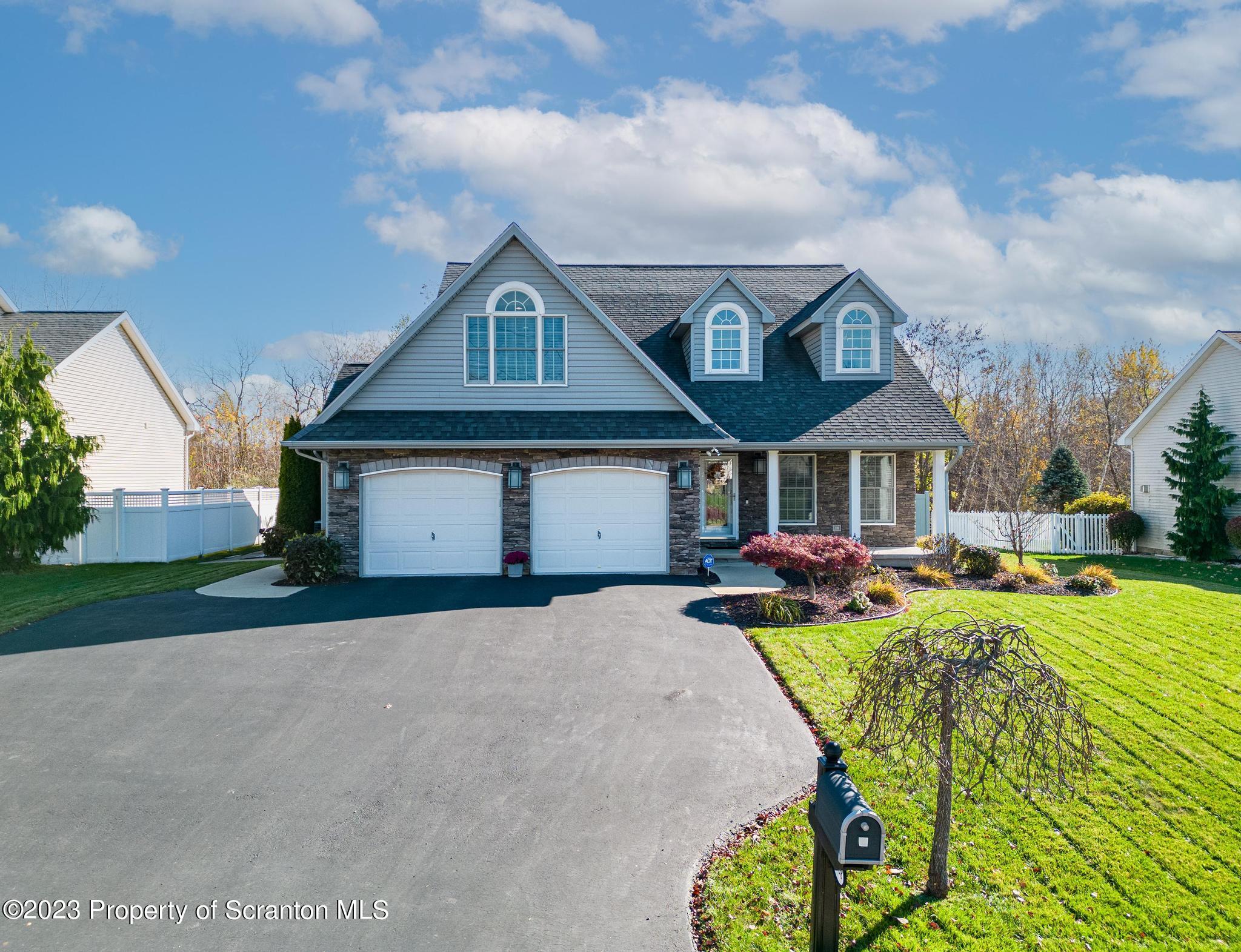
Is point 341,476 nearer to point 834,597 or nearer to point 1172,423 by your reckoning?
point 834,597

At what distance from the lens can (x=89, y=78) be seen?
1623 cm

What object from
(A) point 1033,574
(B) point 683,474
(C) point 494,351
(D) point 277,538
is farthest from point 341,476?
(A) point 1033,574

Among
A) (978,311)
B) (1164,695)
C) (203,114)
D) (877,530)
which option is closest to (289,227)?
(203,114)

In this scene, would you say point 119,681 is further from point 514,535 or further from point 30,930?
point 514,535

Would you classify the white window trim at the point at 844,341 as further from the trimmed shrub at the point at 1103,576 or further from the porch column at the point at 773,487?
the trimmed shrub at the point at 1103,576

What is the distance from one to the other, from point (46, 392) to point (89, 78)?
7508 millimetres

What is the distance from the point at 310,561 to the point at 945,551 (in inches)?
519

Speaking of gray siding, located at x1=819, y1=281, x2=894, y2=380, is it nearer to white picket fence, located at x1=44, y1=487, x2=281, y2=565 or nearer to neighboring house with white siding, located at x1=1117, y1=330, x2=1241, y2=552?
neighboring house with white siding, located at x1=1117, y1=330, x2=1241, y2=552

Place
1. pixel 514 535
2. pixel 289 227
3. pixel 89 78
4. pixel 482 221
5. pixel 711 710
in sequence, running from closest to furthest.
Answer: pixel 711 710 < pixel 514 535 < pixel 89 78 < pixel 289 227 < pixel 482 221

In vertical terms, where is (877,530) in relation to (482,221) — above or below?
below

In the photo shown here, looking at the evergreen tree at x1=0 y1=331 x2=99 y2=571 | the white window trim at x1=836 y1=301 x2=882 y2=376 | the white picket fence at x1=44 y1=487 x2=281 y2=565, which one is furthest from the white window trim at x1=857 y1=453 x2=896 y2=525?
the evergreen tree at x1=0 y1=331 x2=99 y2=571

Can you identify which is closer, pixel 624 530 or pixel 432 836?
pixel 432 836

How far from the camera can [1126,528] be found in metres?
20.7

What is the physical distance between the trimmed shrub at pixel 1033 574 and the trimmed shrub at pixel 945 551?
0.99 m
